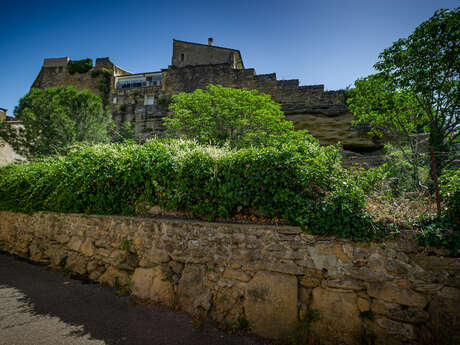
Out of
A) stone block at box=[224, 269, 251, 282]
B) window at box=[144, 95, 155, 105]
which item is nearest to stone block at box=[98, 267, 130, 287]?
stone block at box=[224, 269, 251, 282]

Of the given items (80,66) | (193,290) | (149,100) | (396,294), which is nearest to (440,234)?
(396,294)

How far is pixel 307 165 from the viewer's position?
3324 mm

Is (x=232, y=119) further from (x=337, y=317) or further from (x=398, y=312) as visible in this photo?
(x=398, y=312)

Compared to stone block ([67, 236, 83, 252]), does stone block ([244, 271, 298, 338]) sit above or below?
below

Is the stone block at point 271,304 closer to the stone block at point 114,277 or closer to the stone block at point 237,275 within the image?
the stone block at point 237,275

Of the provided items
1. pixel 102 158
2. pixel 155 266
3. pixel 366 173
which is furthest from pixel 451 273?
pixel 102 158

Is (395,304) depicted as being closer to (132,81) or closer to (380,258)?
(380,258)

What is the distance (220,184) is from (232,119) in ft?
19.3

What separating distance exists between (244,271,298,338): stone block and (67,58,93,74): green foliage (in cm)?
3235

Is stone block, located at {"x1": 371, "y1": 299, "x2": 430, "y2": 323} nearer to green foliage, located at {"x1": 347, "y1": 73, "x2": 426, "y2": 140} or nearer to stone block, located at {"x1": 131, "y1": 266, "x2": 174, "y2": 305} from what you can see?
stone block, located at {"x1": 131, "y1": 266, "x2": 174, "y2": 305}

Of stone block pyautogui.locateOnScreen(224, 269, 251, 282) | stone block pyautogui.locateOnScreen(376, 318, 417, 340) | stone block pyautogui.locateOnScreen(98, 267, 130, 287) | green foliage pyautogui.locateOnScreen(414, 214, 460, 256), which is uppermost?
green foliage pyautogui.locateOnScreen(414, 214, 460, 256)

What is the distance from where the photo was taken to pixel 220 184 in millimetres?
3582

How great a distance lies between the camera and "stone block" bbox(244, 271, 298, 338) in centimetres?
285

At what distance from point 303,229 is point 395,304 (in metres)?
1.26
